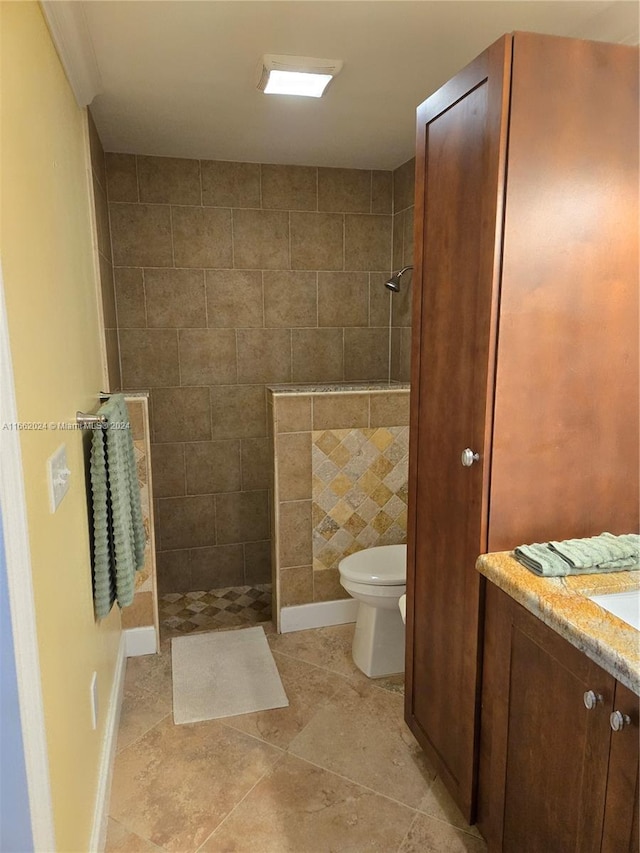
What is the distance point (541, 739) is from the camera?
1.28 meters

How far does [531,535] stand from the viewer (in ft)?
4.92

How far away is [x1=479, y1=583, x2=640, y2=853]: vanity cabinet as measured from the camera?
105 cm

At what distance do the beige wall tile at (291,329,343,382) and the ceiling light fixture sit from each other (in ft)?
4.66

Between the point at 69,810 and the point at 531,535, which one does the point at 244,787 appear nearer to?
the point at 69,810

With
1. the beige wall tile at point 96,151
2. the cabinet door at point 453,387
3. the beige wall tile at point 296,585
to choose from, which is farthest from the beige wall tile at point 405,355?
the beige wall tile at point 96,151

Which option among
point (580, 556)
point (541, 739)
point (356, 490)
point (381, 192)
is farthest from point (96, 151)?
point (541, 739)

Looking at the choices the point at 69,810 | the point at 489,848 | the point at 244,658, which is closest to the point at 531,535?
the point at 489,848

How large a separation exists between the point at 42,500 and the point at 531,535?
1176 mm

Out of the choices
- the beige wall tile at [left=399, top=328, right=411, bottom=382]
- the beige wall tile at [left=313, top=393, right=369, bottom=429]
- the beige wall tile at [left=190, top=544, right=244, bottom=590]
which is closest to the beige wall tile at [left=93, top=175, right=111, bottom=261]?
the beige wall tile at [left=313, top=393, right=369, bottom=429]

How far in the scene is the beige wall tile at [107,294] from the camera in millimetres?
2520

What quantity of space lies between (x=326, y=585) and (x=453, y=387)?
1.65 meters

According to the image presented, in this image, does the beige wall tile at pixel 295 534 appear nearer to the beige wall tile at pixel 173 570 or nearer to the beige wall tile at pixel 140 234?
the beige wall tile at pixel 173 570

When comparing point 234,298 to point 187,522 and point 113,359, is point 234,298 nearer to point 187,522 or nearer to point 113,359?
point 113,359

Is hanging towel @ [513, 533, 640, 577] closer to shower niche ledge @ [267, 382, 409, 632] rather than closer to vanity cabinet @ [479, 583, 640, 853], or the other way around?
vanity cabinet @ [479, 583, 640, 853]
